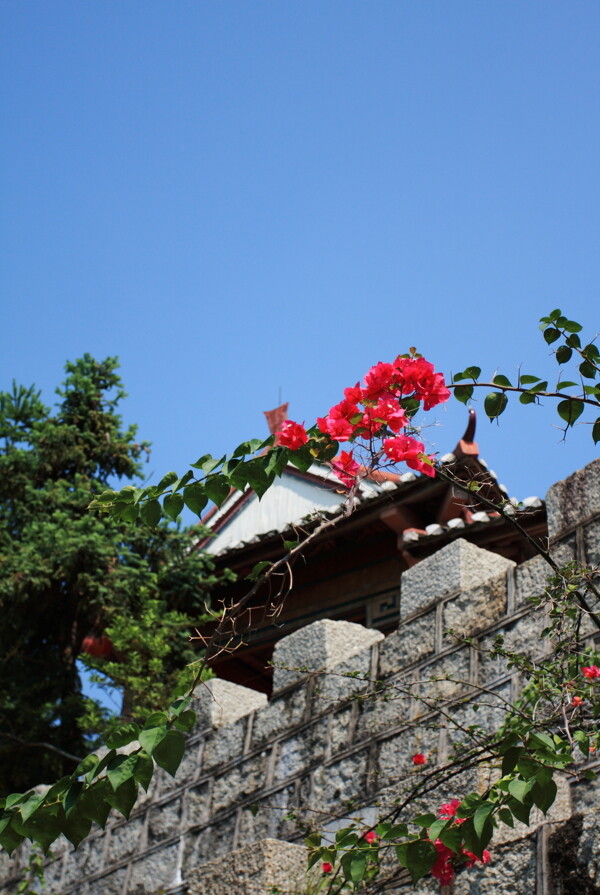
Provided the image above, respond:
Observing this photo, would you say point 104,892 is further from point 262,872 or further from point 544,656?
point 544,656

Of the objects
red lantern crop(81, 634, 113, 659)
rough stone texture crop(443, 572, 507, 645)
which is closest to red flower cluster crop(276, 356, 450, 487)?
rough stone texture crop(443, 572, 507, 645)

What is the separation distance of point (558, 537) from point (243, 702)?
2.34 meters

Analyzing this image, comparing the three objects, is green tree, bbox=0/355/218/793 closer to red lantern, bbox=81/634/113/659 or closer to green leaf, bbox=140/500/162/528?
red lantern, bbox=81/634/113/659

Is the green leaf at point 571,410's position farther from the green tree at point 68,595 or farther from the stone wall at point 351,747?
the green tree at point 68,595

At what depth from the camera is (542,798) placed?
8.17 ft

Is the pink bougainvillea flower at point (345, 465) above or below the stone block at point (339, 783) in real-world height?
above

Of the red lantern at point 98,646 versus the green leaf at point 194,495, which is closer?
the green leaf at point 194,495

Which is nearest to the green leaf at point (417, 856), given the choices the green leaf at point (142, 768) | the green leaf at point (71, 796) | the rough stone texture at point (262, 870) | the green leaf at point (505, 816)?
the green leaf at point (505, 816)

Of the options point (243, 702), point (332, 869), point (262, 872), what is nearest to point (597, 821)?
point (332, 869)

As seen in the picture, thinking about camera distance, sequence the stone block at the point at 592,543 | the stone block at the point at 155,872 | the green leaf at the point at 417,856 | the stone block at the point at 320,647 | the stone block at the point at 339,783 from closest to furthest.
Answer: the green leaf at the point at 417,856 → the stone block at the point at 592,543 → the stone block at the point at 339,783 → the stone block at the point at 320,647 → the stone block at the point at 155,872

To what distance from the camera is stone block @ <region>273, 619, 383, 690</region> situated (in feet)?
17.4

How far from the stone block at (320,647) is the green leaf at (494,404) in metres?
2.32

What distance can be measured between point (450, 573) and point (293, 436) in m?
2.10

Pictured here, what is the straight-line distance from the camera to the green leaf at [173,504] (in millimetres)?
2877
